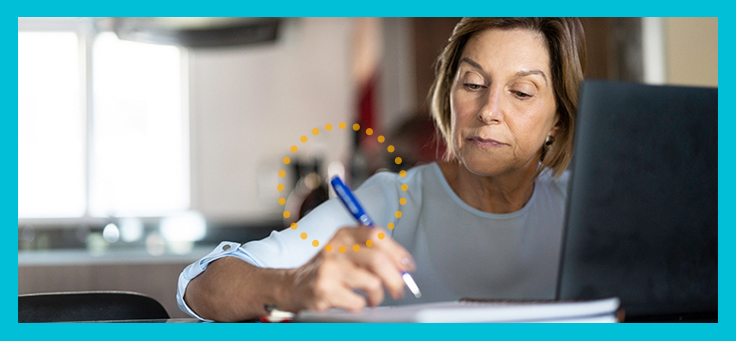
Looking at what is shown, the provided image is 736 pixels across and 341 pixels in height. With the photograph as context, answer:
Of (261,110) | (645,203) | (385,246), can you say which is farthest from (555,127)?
(261,110)

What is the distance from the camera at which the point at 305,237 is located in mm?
818

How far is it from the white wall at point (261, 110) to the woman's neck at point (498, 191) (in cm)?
411

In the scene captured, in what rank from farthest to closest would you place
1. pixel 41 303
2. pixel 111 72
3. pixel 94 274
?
1. pixel 111 72
2. pixel 94 274
3. pixel 41 303

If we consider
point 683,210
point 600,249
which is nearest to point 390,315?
point 600,249

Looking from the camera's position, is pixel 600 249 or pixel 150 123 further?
pixel 150 123

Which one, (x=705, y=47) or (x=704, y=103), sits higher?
(x=705, y=47)

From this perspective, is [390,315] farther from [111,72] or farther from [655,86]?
[111,72]

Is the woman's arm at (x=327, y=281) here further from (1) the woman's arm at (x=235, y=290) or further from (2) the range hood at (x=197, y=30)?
(2) the range hood at (x=197, y=30)

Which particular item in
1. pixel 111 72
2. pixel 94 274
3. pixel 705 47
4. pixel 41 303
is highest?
pixel 111 72

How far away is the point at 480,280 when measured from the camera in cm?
95

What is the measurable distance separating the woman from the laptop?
1.00 feet

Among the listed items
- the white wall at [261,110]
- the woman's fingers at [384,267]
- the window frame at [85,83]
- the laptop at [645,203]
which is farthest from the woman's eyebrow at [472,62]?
the window frame at [85,83]

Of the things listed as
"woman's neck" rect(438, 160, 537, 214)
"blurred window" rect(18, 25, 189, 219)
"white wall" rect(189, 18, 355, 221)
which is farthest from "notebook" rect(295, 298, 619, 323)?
"blurred window" rect(18, 25, 189, 219)

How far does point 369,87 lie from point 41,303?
359 centimetres
